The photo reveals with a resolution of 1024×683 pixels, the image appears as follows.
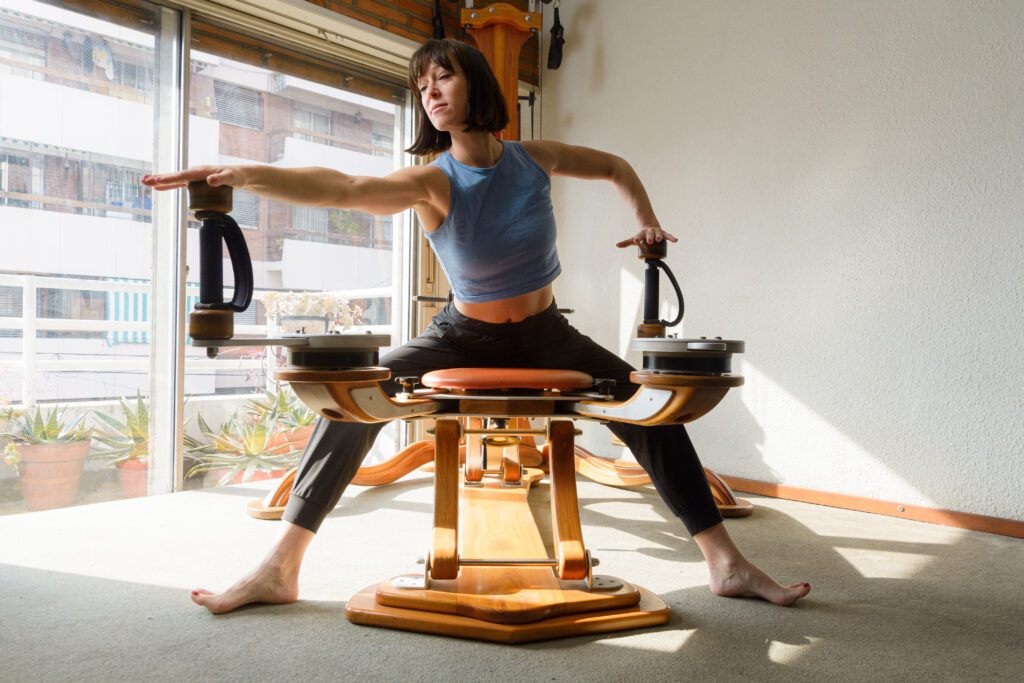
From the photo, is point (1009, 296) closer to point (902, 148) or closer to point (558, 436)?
point (902, 148)

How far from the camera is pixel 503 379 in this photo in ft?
4.81

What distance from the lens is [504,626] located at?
138 centimetres

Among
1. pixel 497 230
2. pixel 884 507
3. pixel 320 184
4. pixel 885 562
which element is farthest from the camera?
pixel 884 507

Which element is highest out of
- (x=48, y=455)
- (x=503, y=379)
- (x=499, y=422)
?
(x=503, y=379)

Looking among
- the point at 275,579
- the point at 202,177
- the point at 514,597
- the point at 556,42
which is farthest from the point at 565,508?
the point at 556,42

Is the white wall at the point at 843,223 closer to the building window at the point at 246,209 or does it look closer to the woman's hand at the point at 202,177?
the building window at the point at 246,209

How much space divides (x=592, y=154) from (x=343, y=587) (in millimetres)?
1326

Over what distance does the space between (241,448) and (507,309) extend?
1830mm

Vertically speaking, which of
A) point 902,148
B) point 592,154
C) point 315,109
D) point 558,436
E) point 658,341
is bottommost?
point 558,436

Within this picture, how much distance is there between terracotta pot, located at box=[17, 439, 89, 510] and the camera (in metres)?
2.52

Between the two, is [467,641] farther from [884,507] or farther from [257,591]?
[884,507]

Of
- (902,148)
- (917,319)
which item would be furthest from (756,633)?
(902,148)

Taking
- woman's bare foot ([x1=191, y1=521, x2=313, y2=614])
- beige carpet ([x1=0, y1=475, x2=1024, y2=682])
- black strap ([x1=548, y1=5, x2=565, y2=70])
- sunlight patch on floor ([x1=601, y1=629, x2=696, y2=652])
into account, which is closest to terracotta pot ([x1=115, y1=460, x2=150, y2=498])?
beige carpet ([x1=0, y1=475, x2=1024, y2=682])

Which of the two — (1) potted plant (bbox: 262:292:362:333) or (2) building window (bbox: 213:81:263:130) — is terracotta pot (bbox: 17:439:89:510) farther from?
(2) building window (bbox: 213:81:263:130)
